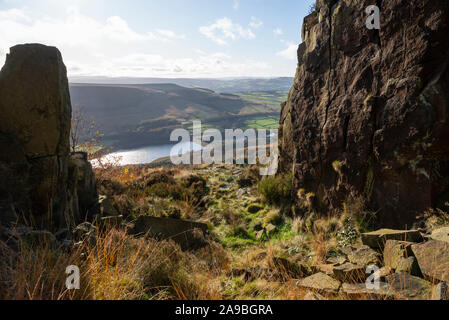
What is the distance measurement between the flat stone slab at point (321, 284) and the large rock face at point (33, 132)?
12.9 ft

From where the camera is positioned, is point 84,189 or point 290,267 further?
point 84,189

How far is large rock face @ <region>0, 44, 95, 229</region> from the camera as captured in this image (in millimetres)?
3865

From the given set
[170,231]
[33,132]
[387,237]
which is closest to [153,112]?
[170,231]

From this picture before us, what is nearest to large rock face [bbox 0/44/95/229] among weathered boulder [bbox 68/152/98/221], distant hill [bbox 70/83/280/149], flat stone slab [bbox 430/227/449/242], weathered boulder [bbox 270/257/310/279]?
weathered boulder [bbox 68/152/98/221]

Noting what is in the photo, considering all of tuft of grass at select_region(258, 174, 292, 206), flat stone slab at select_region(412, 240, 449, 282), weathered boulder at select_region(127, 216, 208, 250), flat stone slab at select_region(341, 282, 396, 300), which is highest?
flat stone slab at select_region(412, 240, 449, 282)

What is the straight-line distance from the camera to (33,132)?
4082mm

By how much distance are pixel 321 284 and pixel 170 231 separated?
3.19 m

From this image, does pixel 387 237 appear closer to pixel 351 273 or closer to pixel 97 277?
pixel 351 273

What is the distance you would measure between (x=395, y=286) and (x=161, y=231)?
4.01 m

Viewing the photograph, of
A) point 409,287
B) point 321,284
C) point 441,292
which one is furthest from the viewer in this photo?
point 321,284

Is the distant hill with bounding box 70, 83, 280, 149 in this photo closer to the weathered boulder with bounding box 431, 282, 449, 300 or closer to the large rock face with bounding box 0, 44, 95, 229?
the large rock face with bounding box 0, 44, 95, 229

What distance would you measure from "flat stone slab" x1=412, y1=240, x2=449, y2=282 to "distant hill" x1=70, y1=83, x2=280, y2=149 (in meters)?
64.0

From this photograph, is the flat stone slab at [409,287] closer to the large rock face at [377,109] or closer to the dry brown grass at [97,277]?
the dry brown grass at [97,277]
